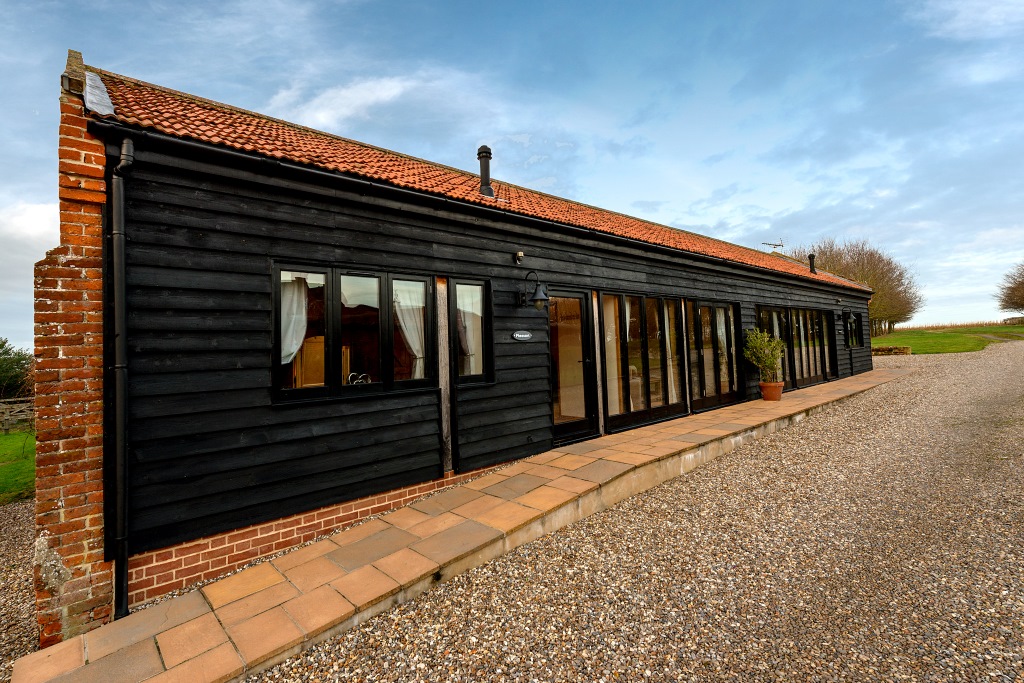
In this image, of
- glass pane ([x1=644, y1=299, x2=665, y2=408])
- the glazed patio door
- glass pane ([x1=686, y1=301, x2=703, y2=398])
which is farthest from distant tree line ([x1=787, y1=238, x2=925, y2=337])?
the glazed patio door

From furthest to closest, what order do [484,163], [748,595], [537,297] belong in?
[484,163]
[537,297]
[748,595]

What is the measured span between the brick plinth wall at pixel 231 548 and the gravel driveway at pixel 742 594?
724 mm

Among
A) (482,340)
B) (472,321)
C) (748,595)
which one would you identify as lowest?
(748,595)

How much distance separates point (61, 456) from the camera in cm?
259

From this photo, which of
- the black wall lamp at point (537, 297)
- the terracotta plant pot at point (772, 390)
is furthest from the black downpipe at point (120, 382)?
the terracotta plant pot at point (772, 390)

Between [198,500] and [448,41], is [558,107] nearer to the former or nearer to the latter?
[448,41]

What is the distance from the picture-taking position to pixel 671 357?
7.70 meters

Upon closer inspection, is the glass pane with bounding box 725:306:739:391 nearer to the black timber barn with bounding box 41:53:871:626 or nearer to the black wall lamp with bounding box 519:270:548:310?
the black timber barn with bounding box 41:53:871:626

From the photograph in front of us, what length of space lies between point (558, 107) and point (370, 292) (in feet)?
28.4

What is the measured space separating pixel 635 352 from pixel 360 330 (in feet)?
15.6

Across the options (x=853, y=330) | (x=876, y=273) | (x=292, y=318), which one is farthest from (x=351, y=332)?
(x=876, y=273)

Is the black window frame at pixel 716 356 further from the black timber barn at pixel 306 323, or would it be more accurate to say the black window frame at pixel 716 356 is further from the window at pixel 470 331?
the window at pixel 470 331

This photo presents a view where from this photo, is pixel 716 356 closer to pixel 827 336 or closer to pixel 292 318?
pixel 827 336

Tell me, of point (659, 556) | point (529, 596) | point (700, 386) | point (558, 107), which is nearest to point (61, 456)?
point (529, 596)
